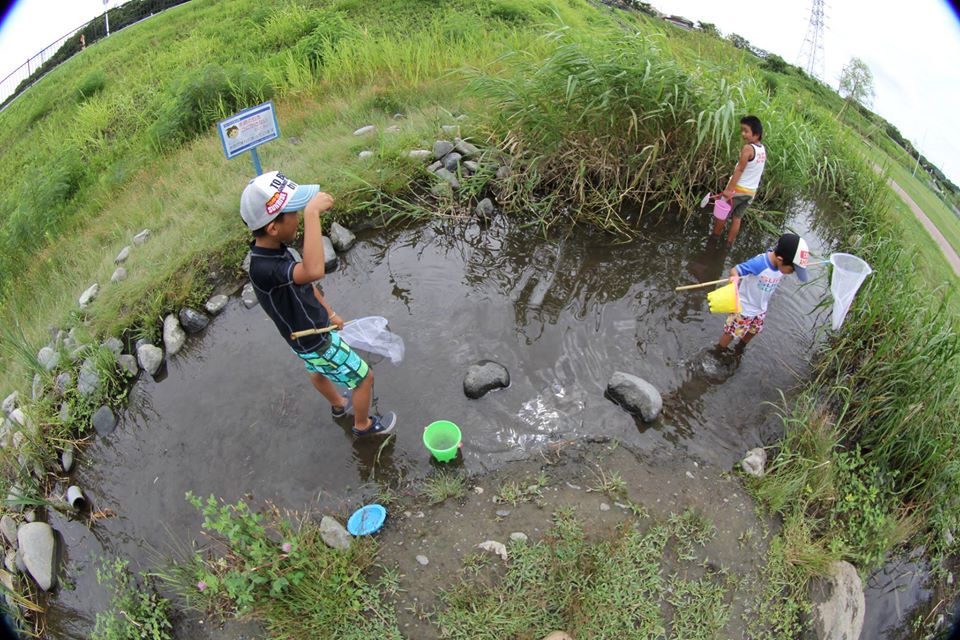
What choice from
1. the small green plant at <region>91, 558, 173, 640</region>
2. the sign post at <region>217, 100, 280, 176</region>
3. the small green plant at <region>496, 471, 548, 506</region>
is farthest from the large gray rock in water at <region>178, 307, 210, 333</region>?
the small green plant at <region>496, 471, 548, 506</region>

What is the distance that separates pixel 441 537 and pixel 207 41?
1119cm

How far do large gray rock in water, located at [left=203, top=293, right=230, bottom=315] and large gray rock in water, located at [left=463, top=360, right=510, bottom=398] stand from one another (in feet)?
8.35

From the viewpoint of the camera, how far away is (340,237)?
5516 millimetres

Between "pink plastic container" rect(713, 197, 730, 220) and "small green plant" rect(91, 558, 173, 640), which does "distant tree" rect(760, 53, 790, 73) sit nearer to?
"pink plastic container" rect(713, 197, 730, 220)

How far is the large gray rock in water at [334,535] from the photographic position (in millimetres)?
3175

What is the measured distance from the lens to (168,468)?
12.6ft

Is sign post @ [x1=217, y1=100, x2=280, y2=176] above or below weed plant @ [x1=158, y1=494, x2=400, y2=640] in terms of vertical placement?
above

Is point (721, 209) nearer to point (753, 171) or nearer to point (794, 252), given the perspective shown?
point (753, 171)

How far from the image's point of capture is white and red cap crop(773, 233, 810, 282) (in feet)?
12.0

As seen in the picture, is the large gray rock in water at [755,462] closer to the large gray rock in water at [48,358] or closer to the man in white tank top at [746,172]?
the man in white tank top at [746,172]

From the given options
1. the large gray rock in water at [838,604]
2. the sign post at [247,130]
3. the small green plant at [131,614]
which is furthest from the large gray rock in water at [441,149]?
the large gray rock in water at [838,604]

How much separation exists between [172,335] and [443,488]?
296cm

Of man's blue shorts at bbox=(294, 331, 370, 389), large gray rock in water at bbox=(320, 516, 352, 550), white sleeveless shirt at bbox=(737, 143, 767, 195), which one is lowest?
large gray rock in water at bbox=(320, 516, 352, 550)

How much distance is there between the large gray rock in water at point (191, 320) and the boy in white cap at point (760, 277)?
4.64 metres
